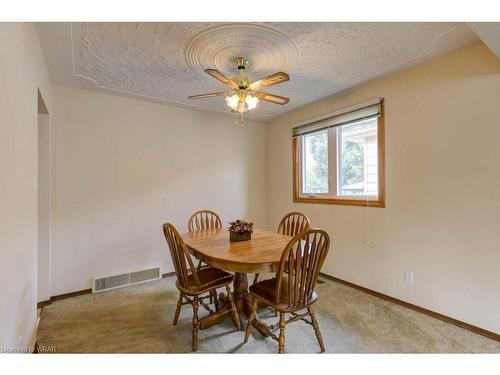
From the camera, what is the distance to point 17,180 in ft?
4.50

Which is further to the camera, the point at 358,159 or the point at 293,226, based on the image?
the point at 358,159

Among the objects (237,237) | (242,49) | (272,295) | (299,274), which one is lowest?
(272,295)

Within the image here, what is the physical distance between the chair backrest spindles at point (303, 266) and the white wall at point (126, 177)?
2.25 metres

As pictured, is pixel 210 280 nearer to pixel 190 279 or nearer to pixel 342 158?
pixel 190 279

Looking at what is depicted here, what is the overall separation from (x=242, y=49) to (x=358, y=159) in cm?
188

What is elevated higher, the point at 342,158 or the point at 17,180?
the point at 342,158

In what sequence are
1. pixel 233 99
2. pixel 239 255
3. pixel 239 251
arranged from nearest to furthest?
pixel 239 255
pixel 239 251
pixel 233 99

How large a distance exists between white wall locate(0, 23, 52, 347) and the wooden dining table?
106 cm

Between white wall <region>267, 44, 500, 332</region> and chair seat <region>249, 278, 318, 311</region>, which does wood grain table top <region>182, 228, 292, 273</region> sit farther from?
white wall <region>267, 44, 500, 332</region>

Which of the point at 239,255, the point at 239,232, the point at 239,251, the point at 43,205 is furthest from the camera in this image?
the point at 43,205

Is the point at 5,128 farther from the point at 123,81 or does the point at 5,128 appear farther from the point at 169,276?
the point at 169,276

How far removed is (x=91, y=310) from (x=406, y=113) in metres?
3.74

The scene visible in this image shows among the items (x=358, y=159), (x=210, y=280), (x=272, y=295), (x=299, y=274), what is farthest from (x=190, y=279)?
(x=358, y=159)

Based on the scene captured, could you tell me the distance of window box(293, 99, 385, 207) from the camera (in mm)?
2815
